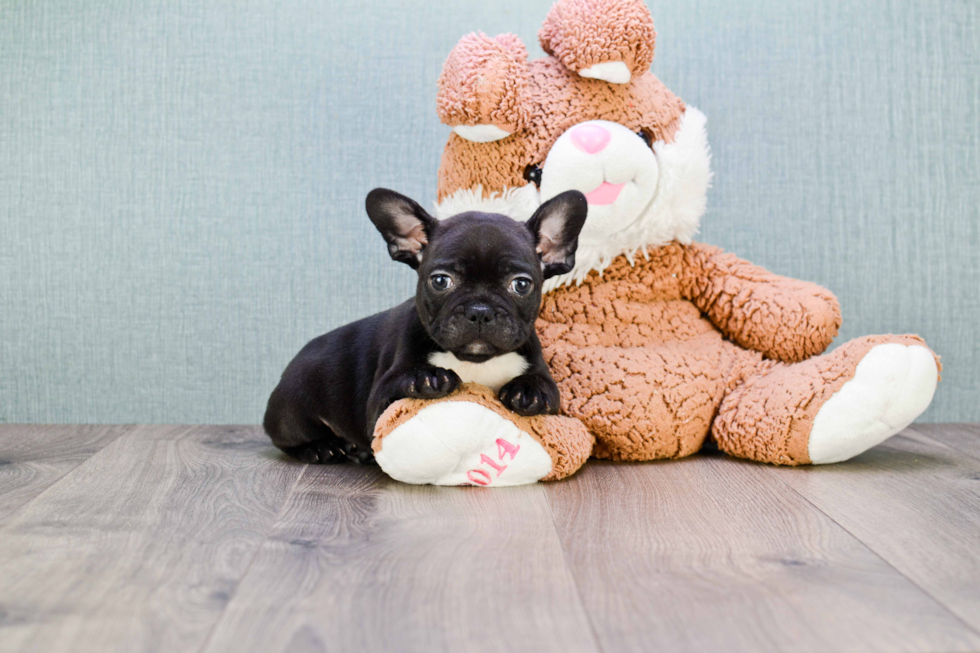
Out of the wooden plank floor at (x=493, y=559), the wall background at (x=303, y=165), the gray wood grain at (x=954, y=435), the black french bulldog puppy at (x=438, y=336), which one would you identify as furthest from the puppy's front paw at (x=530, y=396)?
the gray wood grain at (x=954, y=435)

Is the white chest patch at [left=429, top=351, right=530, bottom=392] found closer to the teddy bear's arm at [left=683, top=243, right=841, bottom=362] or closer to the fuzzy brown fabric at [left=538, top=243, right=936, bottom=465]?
the fuzzy brown fabric at [left=538, top=243, right=936, bottom=465]

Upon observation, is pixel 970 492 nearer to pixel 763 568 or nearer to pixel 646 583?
pixel 763 568

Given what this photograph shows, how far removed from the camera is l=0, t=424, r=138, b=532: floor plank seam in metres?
1.27

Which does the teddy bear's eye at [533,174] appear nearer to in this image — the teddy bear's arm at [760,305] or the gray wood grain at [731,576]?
the teddy bear's arm at [760,305]

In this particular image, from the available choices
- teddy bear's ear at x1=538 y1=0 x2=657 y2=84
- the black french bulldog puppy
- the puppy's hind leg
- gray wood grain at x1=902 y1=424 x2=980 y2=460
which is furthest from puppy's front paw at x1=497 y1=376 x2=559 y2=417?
gray wood grain at x1=902 y1=424 x2=980 y2=460

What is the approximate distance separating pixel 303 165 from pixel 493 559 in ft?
4.46

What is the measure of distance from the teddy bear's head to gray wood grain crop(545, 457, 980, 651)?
0.54 meters

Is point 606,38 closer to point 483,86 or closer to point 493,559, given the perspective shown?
point 483,86

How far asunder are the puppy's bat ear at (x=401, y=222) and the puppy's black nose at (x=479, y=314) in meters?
0.22

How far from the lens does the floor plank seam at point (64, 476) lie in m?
1.27

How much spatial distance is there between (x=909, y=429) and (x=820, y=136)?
760 millimetres

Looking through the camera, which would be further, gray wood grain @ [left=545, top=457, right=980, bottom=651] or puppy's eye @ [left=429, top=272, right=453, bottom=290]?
puppy's eye @ [left=429, top=272, right=453, bottom=290]

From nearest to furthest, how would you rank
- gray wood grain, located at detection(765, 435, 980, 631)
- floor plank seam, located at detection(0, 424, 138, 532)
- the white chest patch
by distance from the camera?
1. gray wood grain, located at detection(765, 435, 980, 631)
2. floor plank seam, located at detection(0, 424, 138, 532)
3. the white chest patch

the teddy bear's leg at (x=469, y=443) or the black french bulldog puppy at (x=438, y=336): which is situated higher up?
the black french bulldog puppy at (x=438, y=336)
